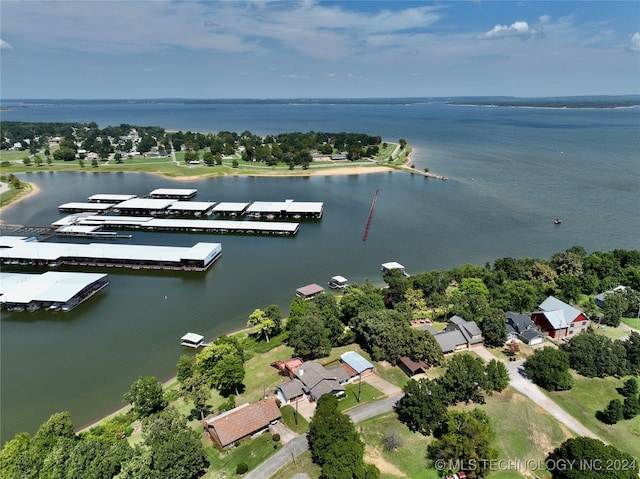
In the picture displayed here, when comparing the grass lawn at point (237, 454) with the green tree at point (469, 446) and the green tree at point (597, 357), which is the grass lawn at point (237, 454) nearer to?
the green tree at point (469, 446)

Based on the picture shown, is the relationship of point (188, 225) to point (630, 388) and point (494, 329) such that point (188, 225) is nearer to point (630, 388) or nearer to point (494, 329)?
point (494, 329)

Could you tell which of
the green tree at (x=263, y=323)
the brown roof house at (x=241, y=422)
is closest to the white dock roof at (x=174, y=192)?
the green tree at (x=263, y=323)

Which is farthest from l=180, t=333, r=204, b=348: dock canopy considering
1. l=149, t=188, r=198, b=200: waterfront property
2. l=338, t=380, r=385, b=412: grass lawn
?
l=149, t=188, r=198, b=200: waterfront property

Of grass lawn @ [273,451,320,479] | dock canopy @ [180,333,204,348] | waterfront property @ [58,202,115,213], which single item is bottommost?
dock canopy @ [180,333,204,348]

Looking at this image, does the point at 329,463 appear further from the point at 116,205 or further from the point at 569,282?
the point at 116,205

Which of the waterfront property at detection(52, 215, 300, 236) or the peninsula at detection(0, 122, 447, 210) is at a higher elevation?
the peninsula at detection(0, 122, 447, 210)

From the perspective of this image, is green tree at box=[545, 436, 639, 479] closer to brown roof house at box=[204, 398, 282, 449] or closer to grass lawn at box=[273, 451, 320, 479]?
grass lawn at box=[273, 451, 320, 479]

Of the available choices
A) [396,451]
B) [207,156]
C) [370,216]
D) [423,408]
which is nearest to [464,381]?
[423,408]

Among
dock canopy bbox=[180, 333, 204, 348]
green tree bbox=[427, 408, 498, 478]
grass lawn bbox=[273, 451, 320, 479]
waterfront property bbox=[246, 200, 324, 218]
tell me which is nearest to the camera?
green tree bbox=[427, 408, 498, 478]
